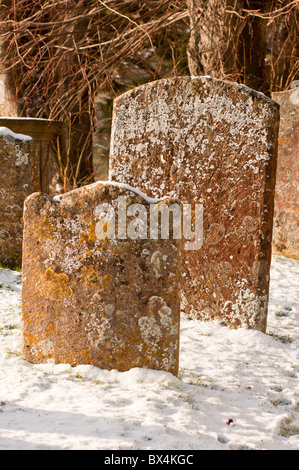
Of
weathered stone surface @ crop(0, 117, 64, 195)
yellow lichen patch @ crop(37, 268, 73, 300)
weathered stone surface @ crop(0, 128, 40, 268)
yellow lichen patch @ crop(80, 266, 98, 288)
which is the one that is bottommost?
yellow lichen patch @ crop(37, 268, 73, 300)

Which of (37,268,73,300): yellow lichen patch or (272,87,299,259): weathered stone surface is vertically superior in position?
(272,87,299,259): weathered stone surface

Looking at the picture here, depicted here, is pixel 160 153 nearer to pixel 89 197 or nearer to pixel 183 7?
pixel 89 197

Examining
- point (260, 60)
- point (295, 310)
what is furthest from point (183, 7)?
point (295, 310)

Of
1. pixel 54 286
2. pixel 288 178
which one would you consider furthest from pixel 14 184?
pixel 288 178

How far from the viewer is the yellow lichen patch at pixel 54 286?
2.81 meters

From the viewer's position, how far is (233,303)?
146 inches

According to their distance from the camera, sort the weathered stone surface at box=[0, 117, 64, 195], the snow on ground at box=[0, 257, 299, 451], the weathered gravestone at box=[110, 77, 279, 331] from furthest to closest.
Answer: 1. the weathered stone surface at box=[0, 117, 64, 195]
2. the weathered gravestone at box=[110, 77, 279, 331]
3. the snow on ground at box=[0, 257, 299, 451]

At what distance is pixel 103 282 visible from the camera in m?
2.74

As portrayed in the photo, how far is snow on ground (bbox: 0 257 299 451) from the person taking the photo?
2137mm

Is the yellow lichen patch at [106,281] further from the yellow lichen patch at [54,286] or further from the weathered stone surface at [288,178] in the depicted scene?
the weathered stone surface at [288,178]

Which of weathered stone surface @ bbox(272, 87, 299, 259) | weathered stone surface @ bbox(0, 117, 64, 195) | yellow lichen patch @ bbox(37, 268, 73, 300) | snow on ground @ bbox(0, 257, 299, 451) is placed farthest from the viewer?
weathered stone surface @ bbox(272, 87, 299, 259)

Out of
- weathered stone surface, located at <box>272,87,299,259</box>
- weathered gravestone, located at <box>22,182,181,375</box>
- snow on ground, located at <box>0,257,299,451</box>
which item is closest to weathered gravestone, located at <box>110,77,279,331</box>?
snow on ground, located at <box>0,257,299,451</box>

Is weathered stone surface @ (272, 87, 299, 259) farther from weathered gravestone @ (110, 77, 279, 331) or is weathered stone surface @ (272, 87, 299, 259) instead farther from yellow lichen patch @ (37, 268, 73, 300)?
yellow lichen patch @ (37, 268, 73, 300)

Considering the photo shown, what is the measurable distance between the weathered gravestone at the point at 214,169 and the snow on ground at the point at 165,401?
367mm
